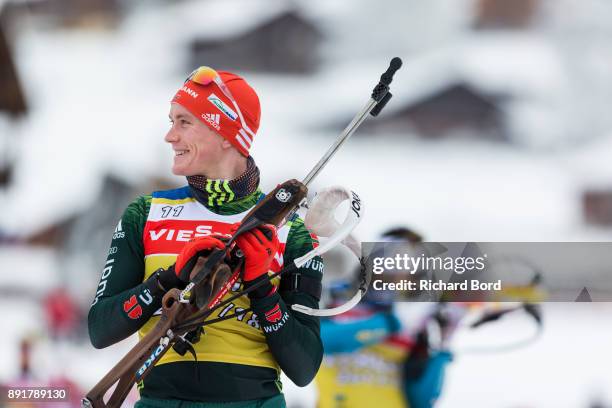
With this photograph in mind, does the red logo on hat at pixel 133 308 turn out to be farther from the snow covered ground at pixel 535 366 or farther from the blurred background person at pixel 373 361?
the snow covered ground at pixel 535 366

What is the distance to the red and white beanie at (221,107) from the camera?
1.86 metres

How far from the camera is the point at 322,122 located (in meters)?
8.58

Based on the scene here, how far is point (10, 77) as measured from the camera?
7.56m

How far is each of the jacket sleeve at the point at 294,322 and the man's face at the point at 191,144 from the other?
0.67 feet

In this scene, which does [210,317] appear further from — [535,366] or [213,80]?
[535,366]

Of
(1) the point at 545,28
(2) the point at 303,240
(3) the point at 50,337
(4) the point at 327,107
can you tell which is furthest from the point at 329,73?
(2) the point at 303,240

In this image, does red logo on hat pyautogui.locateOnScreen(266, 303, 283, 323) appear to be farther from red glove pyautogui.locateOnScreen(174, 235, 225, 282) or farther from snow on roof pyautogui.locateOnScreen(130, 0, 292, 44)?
snow on roof pyautogui.locateOnScreen(130, 0, 292, 44)

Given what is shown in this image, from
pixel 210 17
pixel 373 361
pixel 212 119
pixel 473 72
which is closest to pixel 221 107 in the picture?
pixel 212 119

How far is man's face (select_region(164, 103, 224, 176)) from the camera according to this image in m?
1.83

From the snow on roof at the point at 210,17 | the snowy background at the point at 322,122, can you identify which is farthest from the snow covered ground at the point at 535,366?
the snow on roof at the point at 210,17

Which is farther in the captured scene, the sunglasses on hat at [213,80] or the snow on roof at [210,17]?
the snow on roof at [210,17]

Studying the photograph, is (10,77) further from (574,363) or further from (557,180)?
(574,363)

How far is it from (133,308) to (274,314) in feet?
0.79

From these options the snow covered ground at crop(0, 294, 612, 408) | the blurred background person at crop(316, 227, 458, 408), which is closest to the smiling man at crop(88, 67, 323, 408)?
the blurred background person at crop(316, 227, 458, 408)
